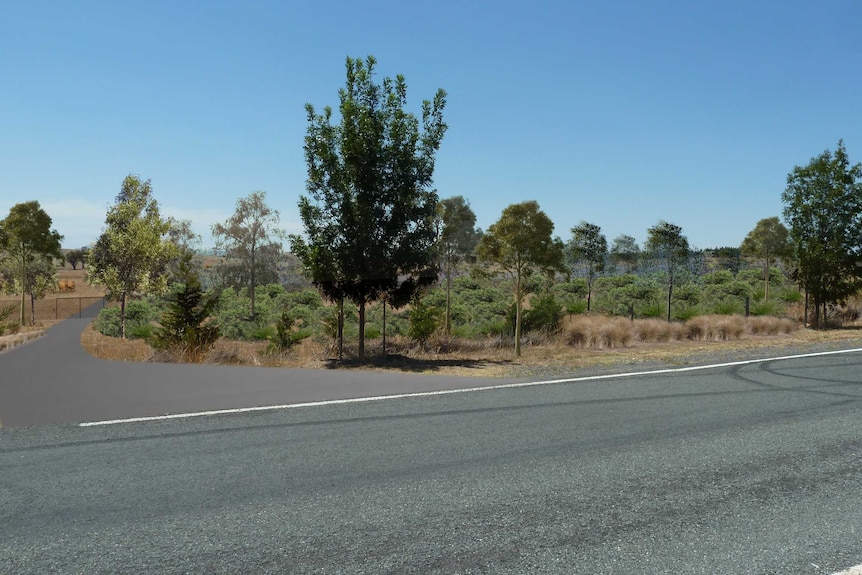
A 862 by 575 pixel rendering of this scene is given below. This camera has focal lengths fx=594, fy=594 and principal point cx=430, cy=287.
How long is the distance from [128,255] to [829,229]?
2723 centimetres

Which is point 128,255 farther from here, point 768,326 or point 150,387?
point 768,326

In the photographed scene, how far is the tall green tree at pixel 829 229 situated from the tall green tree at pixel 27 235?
39.1 metres

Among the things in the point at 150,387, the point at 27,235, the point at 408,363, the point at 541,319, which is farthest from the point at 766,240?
the point at 27,235

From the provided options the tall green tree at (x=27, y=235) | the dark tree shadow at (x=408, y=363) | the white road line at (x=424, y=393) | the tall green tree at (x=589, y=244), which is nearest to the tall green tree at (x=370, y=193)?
the dark tree shadow at (x=408, y=363)

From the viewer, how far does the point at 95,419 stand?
267 inches

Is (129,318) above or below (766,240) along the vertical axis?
below

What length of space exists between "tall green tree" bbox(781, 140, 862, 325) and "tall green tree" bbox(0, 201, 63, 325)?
128 feet

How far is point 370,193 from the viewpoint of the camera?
542 inches

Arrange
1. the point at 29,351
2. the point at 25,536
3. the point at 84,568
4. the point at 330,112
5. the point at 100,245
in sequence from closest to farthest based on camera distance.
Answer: the point at 84,568 < the point at 25,536 < the point at 29,351 < the point at 330,112 < the point at 100,245

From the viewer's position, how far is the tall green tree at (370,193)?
1366 cm

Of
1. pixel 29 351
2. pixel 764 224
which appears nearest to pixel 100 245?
pixel 29 351

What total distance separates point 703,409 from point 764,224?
38808 millimetres

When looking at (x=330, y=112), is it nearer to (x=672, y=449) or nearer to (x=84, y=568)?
(x=672, y=449)

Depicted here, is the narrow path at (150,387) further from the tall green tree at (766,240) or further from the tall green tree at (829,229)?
the tall green tree at (766,240)
